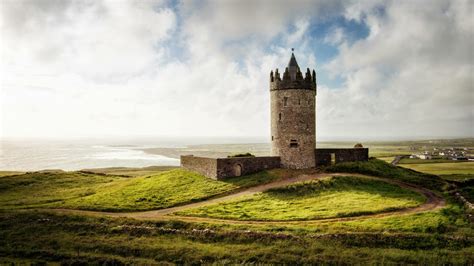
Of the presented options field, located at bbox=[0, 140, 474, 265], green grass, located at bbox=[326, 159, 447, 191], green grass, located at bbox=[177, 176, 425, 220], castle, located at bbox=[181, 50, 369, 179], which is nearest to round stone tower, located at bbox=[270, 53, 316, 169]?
castle, located at bbox=[181, 50, 369, 179]

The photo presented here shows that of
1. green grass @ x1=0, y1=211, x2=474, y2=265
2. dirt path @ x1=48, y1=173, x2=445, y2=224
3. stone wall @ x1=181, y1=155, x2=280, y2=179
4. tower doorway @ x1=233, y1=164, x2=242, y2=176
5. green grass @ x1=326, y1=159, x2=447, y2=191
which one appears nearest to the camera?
green grass @ x1=0, y1=211, x2=474, y2=265

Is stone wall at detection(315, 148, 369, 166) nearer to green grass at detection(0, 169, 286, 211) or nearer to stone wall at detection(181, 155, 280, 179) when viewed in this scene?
stone wall at detection(181, 155, 280, 179)

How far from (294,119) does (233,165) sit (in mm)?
8217

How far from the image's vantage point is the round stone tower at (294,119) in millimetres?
35875

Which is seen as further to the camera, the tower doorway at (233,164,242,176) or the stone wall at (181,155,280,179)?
the tower doorway at (233,164,242,176)

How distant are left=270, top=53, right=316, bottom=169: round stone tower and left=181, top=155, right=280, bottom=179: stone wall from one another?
67.9 inches

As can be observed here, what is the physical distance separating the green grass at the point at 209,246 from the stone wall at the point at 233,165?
10820 mm

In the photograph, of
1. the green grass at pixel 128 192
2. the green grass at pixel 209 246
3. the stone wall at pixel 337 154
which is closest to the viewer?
the green grass at pixel 209 246

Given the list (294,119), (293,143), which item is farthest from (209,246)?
(294,119)

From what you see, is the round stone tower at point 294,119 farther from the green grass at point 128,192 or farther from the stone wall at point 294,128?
the green grass at point 128,192

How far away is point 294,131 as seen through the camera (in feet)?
118

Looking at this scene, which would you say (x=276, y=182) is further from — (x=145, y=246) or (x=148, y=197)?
(x=145, y=246)

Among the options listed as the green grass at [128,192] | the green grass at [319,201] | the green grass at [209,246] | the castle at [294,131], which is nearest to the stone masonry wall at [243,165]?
the castle at [294,131]

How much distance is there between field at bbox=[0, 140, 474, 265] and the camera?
18.6 metres
